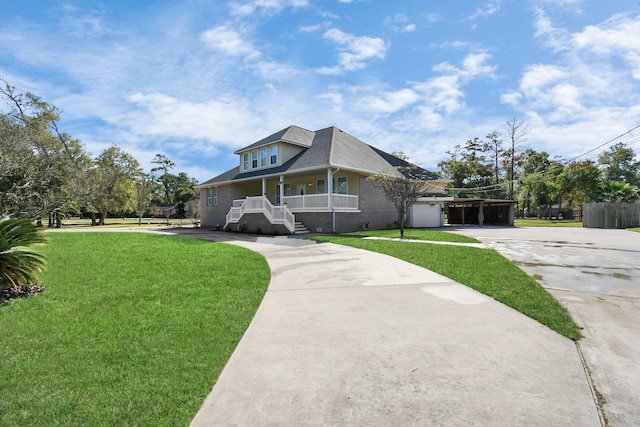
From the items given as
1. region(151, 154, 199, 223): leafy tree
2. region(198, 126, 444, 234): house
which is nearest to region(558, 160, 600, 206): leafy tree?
region(198, 126, 444, 234): house

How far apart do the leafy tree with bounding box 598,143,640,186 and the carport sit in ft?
141

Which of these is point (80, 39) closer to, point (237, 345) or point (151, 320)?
point (151, 320)

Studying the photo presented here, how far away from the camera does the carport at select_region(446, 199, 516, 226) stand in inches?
1099

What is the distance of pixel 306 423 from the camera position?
202cm

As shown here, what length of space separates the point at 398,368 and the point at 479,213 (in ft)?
94.0

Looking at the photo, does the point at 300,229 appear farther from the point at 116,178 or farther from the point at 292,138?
the point at 116,178

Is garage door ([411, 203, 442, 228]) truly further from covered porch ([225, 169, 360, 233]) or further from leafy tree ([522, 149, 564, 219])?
leafy tree ([522, 149, 564, 219])

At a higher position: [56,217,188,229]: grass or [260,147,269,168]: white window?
[260,147,269,168]: white window

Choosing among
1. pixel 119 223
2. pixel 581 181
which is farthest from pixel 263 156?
pixel 581 181

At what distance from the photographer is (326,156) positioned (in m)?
18.0

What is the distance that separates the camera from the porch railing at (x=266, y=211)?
17062mm

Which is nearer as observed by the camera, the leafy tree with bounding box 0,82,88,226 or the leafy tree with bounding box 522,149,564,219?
the leafy tree with bounding box 0,82,88,226

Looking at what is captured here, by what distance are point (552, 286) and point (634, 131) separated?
70.2 ft

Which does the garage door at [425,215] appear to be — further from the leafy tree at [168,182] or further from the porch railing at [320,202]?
the leafy tree at [168,182]
